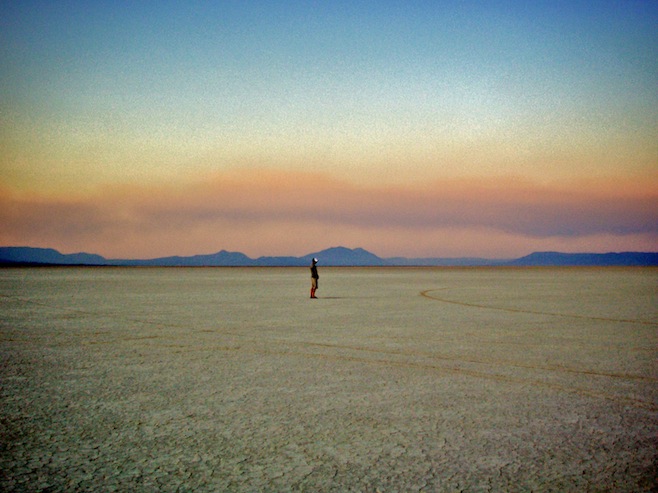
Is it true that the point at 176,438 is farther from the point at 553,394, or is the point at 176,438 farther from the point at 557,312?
the point at 557,312

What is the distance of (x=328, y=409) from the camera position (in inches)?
250

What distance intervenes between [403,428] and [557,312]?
13763mm

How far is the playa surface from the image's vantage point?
4.51m

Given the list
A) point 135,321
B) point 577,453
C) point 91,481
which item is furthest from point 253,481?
point 135,321

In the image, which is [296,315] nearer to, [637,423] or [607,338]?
[607,338]

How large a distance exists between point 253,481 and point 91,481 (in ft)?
4.22

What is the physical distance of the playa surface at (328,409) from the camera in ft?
14.8

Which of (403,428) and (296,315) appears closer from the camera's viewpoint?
(403,428)

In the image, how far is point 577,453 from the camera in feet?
16.4

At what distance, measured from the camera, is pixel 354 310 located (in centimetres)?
1827

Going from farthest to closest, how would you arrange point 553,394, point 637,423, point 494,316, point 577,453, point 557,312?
point 557,312 < point 494,316 < point 553,394 < point 637,423 < point 577,453

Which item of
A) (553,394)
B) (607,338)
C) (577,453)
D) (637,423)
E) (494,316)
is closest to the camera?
(577,453)

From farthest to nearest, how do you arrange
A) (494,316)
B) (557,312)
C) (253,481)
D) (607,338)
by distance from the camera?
(557,312) → (494,316) → (607,338) → (253,481)

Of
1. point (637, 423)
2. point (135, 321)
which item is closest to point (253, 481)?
point (637, 423)
